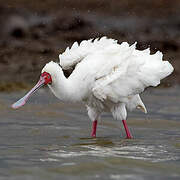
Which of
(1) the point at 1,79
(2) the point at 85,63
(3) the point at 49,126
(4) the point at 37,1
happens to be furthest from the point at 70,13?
(2) the point at 85,63

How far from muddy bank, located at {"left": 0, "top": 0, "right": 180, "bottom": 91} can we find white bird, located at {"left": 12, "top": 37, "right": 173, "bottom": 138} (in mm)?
7939

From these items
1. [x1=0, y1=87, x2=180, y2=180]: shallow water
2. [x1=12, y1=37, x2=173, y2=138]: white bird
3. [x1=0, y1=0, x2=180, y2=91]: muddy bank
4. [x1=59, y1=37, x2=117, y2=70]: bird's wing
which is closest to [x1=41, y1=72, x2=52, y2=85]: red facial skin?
[x1=12, y1=37, x2=173, y2=138]: white bird

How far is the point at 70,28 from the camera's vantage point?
70.7 ft

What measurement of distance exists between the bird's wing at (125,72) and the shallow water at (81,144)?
822 millimetres

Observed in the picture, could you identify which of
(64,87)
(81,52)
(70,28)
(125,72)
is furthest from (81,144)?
(70,28)

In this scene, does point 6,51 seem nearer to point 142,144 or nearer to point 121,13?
point 121,13

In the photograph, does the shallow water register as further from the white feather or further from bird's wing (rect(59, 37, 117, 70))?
bird's wing (rect(59, 37, 117, 70))

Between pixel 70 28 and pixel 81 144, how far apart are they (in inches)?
439

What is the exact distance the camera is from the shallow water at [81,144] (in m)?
8.79

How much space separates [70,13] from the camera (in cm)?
2217

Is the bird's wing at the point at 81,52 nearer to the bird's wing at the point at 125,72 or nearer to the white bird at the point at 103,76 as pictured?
the white bird at the point at 103,76

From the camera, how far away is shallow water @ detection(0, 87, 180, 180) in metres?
8.79

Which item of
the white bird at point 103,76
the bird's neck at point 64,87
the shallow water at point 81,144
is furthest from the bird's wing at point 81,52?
the shallow water at point 81,144

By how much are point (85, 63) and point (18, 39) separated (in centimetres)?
1054
